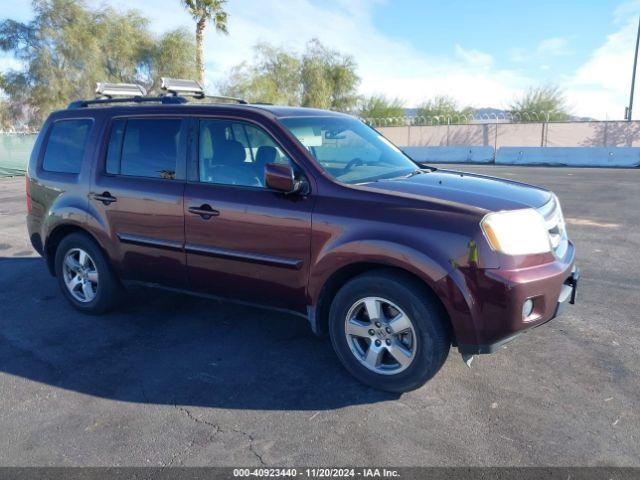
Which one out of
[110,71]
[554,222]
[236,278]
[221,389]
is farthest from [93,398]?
[110,71]

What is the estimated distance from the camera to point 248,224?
3803 mm

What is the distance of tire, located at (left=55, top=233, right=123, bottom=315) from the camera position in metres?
4.79

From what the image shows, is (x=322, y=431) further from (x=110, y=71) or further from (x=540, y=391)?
(x=110, y=71)

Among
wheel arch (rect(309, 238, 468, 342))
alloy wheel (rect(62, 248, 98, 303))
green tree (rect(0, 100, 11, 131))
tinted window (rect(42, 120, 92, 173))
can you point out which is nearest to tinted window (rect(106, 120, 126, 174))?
tinted window (rect(42, 120, 92, 173))

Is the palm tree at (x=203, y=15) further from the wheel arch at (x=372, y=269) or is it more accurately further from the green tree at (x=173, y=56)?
the wheel arch at (x=372, y=269)

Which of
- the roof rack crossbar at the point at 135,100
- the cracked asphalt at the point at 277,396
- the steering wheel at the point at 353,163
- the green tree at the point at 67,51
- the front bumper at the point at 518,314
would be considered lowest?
Answer: the cracked asphalt at the point at 277,396

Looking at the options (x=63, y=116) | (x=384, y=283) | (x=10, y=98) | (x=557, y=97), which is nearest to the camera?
(x=384, y=283)

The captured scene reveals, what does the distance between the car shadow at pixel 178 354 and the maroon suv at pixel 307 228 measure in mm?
271

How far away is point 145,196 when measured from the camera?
4332 mm

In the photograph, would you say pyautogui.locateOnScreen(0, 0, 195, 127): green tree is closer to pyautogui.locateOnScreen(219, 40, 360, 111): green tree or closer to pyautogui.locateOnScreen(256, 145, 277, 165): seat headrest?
pyautogui.locateOnScreen(219, 40, 360, 111): green tree

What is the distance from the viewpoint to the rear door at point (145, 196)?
13.8 feet

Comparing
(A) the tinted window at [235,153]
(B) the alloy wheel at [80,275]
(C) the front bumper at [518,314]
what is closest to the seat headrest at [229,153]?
(A) the tinted window at [235,153]

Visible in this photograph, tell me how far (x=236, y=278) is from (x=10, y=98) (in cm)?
3570

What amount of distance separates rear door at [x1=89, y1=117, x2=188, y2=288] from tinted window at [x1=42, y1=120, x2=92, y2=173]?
37 centimetres
